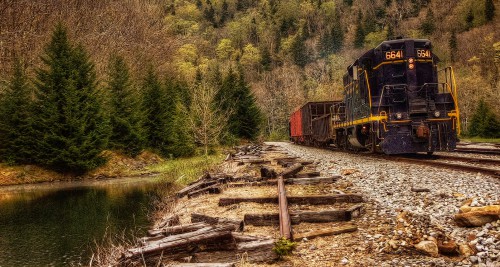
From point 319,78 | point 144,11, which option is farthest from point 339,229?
point 319,78

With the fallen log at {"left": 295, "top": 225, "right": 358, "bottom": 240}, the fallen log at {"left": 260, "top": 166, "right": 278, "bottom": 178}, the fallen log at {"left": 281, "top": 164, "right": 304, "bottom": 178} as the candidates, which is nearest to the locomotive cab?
the fallen log at {"left": 281, "top": 164, "right": 304, "bottom": 178}

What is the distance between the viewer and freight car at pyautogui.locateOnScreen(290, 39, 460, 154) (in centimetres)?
1303

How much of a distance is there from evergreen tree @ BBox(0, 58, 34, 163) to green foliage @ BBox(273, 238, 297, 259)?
25.0 m

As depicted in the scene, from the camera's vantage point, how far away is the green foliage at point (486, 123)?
36.7 m

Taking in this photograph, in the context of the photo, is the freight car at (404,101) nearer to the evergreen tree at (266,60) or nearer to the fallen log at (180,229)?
the fallen log at (180,229)

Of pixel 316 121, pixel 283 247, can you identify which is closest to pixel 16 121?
pixel 316 121

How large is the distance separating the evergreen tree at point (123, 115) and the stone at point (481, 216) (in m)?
28.0

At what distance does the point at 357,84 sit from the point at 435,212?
36.5ft

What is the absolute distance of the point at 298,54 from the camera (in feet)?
416

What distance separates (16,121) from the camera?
25.7m

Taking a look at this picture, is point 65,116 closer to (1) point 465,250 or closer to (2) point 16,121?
(2) point 16,121

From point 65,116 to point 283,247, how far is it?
23.9m

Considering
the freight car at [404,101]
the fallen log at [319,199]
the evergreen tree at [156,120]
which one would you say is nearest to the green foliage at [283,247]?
the fallen log at [319,199]

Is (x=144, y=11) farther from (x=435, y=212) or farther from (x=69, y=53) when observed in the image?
(x=435, y=212)
